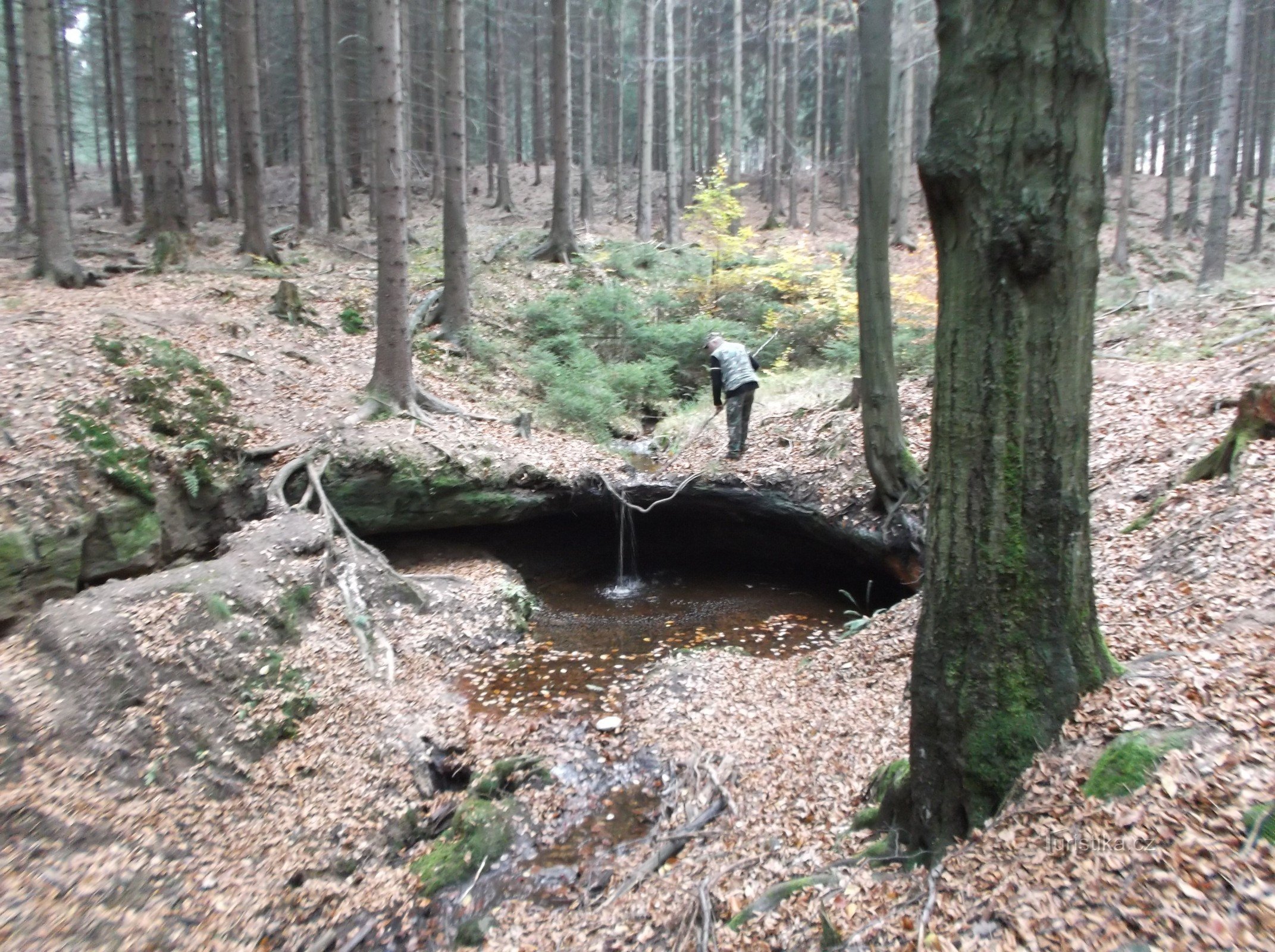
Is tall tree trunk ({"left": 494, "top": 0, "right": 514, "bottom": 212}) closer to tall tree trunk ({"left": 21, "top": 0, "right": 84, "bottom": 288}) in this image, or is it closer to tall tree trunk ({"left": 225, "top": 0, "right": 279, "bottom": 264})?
tall tree trunk ({"left": 225, "top": 0, "right": 279, "bottom": 264})

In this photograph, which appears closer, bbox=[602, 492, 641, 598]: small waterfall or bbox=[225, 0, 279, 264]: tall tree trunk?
bbox=[602, 492, 641, 598]: small waterfall

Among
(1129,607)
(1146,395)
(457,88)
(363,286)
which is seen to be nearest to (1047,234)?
(1129,607)

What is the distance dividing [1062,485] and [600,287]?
54.1ft

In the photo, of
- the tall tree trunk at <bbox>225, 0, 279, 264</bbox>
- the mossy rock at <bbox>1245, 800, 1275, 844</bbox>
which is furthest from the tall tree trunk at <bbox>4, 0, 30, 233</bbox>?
the mossy rock at <bbox>1245, 800, 1275, 844</bbox>

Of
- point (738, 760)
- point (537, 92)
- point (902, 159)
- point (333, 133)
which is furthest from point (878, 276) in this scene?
point (537, 92)

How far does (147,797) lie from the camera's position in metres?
5.21

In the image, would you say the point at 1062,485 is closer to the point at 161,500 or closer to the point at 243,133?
the point at 161,500

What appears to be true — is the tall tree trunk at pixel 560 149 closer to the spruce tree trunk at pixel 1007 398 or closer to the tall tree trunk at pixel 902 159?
the tall tree trunk at pixel 902 159

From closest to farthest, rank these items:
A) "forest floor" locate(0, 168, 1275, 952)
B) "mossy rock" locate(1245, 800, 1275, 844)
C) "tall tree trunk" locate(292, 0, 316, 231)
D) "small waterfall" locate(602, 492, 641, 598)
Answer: "mossy rock" locate(1245, 800, 1275, 844)
"forest floor" locate(0, 168, 1275, 952)
"small waterfall" locate(602, 492, 641, 598)
"tall tree trunk" locate(292, 0, 316, 231)

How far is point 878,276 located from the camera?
28.3 ft

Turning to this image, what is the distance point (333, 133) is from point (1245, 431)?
23426 millimetres

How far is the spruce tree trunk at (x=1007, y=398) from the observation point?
3047 millimetres

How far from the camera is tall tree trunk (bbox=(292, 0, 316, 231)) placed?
19.2 meters

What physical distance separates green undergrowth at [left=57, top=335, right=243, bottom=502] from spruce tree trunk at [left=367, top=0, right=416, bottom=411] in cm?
222
